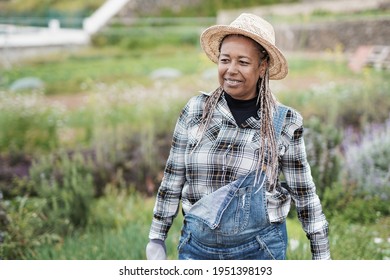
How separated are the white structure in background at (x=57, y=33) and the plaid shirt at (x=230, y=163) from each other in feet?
8.61

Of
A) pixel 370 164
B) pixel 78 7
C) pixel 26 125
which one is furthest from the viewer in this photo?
pixel 78 7

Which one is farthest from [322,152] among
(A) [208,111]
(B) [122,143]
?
(A) [208,111]

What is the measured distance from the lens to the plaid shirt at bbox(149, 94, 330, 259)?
2.50 m

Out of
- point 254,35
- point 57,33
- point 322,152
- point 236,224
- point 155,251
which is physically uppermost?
point 57,33

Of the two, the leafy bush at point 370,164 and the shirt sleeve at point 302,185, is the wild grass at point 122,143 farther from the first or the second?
the shirt sleeve at point 302,185

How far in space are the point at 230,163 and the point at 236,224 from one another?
9.9 inches

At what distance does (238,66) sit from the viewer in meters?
2.52

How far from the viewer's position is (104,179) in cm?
477

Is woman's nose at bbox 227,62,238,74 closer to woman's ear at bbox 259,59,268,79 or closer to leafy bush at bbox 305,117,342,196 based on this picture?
woman's ear at bbox 259,59,268,79

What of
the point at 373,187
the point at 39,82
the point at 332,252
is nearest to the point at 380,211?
the point at 373,187

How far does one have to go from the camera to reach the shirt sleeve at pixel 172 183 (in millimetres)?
2580

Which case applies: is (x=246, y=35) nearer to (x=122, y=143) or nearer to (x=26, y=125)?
(x=122, y=143)

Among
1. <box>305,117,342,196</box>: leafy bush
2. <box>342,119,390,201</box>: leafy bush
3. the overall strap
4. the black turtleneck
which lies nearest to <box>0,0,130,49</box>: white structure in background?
<box>305,117,342,196</box>: leafy bush

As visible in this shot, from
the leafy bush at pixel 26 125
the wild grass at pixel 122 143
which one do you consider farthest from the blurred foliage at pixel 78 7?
the leafy bush at pixel 26 125
